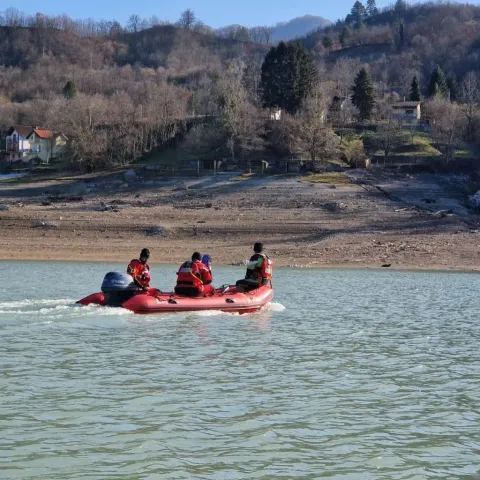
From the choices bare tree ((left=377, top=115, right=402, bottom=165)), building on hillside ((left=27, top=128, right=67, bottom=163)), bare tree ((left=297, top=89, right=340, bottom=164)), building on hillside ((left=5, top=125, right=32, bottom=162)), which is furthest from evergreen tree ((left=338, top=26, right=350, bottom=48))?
bare tree ((left=297, top=89, right=340, bottom=164))

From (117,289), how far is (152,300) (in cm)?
85

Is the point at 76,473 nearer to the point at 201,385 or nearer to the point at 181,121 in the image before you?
the point at 201,385

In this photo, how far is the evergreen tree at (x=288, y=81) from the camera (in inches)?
2689

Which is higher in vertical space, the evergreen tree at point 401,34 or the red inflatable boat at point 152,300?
the evergreen tree at point 401,34

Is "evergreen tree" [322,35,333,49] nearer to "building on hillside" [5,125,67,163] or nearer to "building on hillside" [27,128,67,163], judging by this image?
"building on hillside" [5,125,67,163]

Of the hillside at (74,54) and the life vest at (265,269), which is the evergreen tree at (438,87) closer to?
the life vest at (265,269)

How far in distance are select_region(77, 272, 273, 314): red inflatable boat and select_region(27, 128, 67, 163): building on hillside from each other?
5387cm

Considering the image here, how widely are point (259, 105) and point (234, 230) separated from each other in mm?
33823

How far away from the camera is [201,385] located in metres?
12.3

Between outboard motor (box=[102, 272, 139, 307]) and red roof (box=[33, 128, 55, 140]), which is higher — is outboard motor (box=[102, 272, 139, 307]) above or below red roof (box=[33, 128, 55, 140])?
below

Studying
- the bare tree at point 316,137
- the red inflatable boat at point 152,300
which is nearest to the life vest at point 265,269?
the red inflatable boat at point 152,300

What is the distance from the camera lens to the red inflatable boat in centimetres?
1903

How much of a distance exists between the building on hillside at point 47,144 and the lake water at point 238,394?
5447 cm

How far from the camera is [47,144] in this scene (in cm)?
7569
